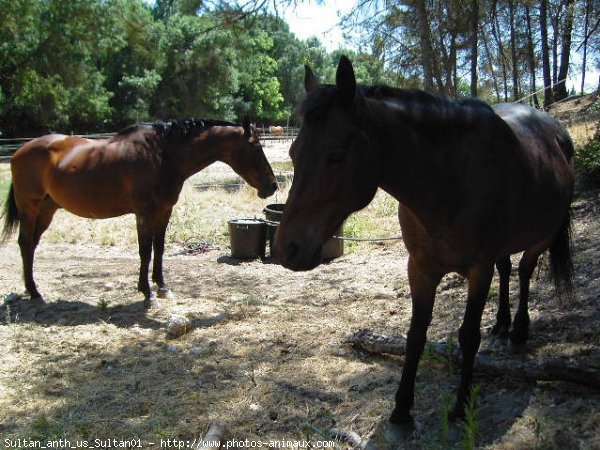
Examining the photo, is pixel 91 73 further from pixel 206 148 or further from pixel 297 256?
pixel 297 256

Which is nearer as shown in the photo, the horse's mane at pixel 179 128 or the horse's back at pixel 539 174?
the horse's back at pixel 539 174

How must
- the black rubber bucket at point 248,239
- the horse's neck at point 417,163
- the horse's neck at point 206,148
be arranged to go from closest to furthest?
1. the horse's neck at point 417,163
2. the horse's neck at point 206,148
3. the black rubber bucket at point 248,239

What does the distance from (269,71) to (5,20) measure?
31.2 m

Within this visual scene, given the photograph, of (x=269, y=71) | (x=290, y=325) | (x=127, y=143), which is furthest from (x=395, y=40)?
(x=269, y=71)

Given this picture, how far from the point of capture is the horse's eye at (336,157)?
187cm

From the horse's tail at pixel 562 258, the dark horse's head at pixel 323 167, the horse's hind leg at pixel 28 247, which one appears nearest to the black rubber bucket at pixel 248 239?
the horse's hind leg at pixel 28 247

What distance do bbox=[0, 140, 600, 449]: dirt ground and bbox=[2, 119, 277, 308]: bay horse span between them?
26.9 inches

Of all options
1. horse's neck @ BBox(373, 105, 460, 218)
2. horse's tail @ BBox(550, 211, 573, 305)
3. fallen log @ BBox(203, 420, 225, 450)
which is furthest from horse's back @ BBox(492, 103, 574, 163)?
fallen log @ BBox(203, 420, 225, 450)

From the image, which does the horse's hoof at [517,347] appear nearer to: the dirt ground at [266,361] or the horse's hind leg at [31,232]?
the dirt ground at [266,361]

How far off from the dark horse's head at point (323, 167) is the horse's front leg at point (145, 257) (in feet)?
11.0

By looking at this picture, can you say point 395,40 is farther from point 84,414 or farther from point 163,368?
point 84,414

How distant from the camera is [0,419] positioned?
9.32 feet

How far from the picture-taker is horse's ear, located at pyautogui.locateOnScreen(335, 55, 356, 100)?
1.82 metres

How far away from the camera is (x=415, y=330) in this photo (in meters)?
2.63
